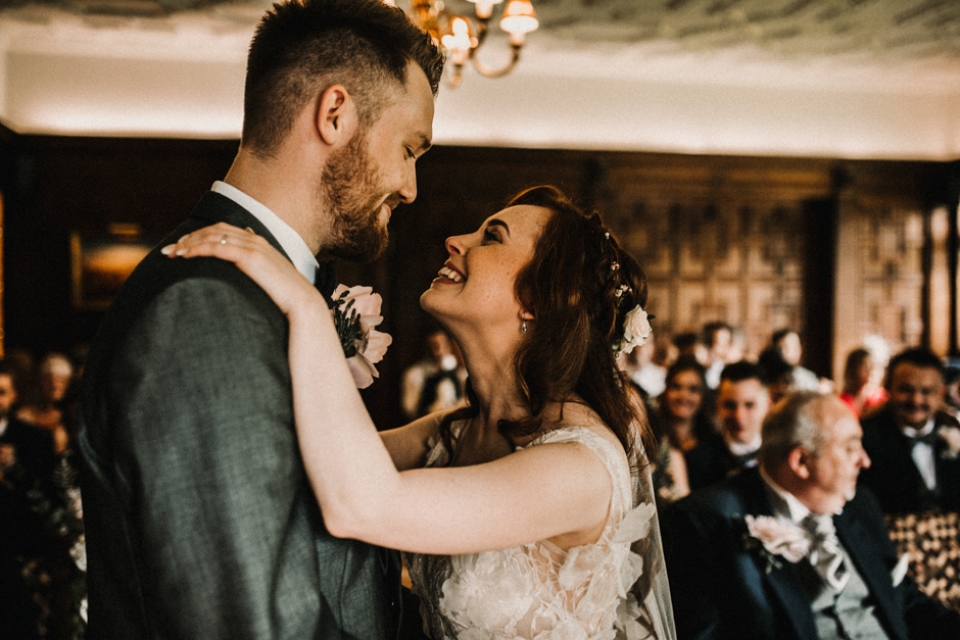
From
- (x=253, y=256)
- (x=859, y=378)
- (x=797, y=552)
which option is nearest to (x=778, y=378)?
(x=859, y=378)

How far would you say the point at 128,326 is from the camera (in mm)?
1036

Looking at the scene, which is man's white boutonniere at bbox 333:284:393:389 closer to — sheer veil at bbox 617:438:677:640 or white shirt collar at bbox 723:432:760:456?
sheer veil at bbox 617:438:677:640

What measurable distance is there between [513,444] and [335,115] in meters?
0.85

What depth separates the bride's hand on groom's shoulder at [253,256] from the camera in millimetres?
1071

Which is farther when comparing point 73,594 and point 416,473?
point 73,594

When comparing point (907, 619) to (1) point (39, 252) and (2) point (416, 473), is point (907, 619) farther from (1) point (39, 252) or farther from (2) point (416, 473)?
(1) point (39, 252)

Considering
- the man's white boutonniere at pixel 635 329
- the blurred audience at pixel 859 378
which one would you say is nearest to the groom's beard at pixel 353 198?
the man's white boutonniere at pixel 635 329

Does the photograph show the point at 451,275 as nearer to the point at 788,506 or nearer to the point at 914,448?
the point at 788,506

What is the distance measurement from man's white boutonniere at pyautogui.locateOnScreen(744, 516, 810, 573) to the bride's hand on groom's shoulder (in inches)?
78.4

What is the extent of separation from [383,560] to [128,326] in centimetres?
67

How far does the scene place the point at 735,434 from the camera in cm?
419

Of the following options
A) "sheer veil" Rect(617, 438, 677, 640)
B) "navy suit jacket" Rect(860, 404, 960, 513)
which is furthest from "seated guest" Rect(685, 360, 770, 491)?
"sheer veil" Rect(617, 438, 677, 640)

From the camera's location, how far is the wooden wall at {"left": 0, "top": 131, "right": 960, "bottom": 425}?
7.19m

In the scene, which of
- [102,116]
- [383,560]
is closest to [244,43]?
[102,116]
